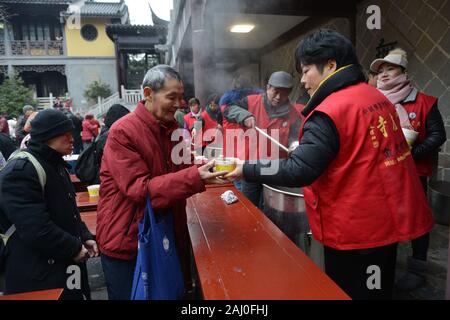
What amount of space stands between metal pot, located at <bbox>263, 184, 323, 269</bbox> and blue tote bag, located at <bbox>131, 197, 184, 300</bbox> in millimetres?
1139

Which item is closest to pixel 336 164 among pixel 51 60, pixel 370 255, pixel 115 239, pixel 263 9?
pixel 370 255

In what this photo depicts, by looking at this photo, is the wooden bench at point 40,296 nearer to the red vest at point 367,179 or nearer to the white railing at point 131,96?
the red vest at point 367,179

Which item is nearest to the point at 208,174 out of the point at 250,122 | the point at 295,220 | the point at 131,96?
the point at 295,220

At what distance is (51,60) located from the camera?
23703 millimetres

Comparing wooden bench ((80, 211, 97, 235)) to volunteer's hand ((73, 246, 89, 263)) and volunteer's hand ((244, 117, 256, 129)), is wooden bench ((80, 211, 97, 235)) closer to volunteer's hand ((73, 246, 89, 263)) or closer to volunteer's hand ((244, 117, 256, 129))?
volunteer's hand ((73, 246, 89, 263))

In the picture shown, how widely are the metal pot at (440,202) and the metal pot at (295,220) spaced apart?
7.04ft

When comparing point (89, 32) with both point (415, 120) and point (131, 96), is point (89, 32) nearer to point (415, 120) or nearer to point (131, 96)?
point (131, 96)

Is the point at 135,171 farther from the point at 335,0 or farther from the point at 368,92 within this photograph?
the point at 335,0

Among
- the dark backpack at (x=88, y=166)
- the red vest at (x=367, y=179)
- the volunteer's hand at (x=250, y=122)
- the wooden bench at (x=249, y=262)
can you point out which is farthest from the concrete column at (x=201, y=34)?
the red vest at (x=367, y=179)

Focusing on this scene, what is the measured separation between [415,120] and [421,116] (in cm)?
7

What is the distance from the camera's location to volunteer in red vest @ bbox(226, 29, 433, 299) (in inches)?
68.6

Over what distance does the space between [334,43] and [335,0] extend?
4734 mm

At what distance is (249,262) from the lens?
1771 mm

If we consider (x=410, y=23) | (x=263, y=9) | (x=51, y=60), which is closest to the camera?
(x=410, y=23)
